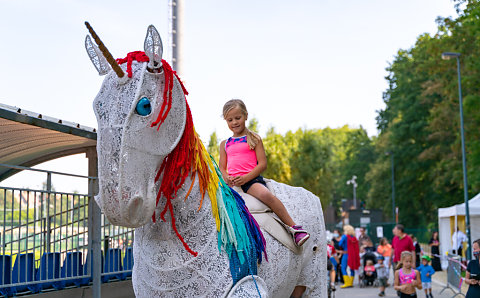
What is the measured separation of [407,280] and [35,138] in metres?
7.20

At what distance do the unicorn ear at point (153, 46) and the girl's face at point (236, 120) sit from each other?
1151 millimetres

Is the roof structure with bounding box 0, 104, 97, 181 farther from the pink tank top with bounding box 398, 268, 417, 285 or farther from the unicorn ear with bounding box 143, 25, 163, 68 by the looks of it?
the pink tank top with bounding box 398, 268, 417, 285

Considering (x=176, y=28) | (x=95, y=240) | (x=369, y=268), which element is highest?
(x=176, y=28)

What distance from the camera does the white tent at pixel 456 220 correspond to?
2403cm

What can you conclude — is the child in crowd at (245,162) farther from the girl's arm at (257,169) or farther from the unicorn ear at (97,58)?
the unicorn ear at (97,58)

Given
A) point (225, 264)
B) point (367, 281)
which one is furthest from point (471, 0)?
point (225, 264)

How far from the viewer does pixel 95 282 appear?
22.5 feet

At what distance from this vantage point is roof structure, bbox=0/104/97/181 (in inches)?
220

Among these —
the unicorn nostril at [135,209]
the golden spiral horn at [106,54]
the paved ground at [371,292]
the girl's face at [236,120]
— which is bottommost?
the paved ground at [371,292]

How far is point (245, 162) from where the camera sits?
4359 mm

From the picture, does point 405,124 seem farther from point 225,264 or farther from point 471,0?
point 225,264

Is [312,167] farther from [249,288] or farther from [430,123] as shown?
[249,288]

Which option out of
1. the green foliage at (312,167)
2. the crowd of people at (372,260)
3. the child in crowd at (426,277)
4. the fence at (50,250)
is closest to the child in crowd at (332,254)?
the crowd of people at (372,260)

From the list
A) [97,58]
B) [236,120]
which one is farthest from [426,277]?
[97,58]
